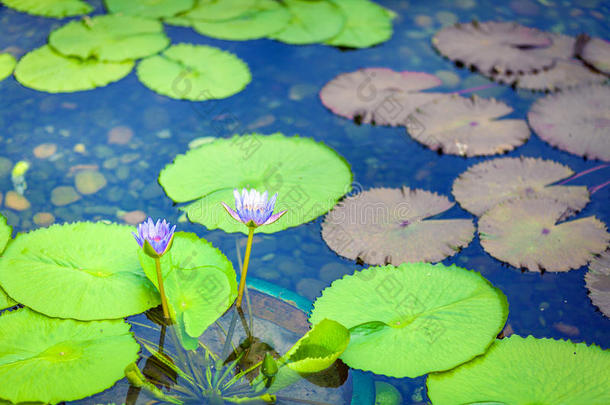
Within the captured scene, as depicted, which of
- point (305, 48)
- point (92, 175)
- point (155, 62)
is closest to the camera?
point (92, 175)

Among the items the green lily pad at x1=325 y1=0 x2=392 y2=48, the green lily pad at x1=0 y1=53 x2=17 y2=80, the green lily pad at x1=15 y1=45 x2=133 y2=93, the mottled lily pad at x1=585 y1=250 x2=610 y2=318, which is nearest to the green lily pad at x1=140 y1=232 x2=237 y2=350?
the mottled lily pad at x1=585 y1=250 x2=610 y2=318

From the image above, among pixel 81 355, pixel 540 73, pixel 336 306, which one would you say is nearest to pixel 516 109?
pixel 540 73

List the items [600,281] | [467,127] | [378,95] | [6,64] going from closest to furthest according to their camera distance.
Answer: [600,281] → [467,127] → [378,95] → [6,64]

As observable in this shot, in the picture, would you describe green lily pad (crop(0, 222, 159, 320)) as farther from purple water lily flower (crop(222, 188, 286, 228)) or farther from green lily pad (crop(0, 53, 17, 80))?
green lily pad (crop(0, 53, 17, 80))

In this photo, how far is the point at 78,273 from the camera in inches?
69.2

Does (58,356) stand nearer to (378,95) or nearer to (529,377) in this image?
(529,377)

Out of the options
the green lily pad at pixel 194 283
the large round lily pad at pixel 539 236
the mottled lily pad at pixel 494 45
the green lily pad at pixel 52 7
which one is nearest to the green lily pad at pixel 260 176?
the green lily pad at pixel 194 283

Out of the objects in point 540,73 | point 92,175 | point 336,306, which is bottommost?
point 92,175

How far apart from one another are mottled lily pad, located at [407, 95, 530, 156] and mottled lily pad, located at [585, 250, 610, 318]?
63 centimetres

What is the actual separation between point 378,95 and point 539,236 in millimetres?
1039

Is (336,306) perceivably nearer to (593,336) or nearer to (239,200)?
(239,200)

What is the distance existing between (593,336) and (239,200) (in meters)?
1.16

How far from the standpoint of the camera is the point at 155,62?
2.89 m

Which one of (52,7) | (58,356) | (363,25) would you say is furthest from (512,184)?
(52,7)
